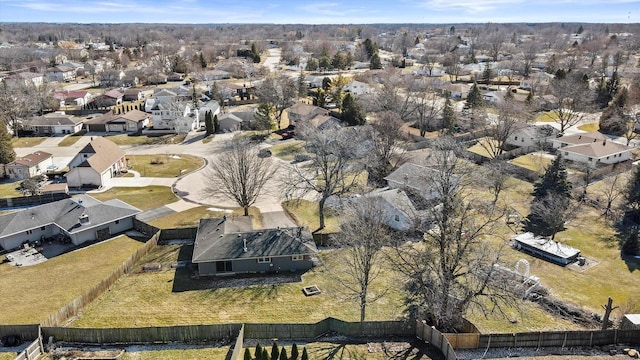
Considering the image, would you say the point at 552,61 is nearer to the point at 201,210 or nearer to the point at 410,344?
the point at 201,210

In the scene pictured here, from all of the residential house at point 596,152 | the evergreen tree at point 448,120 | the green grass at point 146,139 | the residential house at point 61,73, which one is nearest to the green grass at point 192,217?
the green grass at point 146,139

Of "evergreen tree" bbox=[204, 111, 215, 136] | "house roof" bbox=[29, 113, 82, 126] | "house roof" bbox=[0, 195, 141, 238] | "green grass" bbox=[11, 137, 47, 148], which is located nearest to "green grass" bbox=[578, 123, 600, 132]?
"evergreen tree" bbox=[204, 111, 215, 136]

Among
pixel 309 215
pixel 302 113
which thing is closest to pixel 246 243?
pixel 309 215

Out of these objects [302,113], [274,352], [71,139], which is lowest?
[71,139]

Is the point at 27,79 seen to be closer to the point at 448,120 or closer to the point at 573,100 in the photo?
the point at 448,120

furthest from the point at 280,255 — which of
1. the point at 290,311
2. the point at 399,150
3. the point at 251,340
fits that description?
the point at 399,150

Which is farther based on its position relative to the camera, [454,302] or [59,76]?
[59,76]
